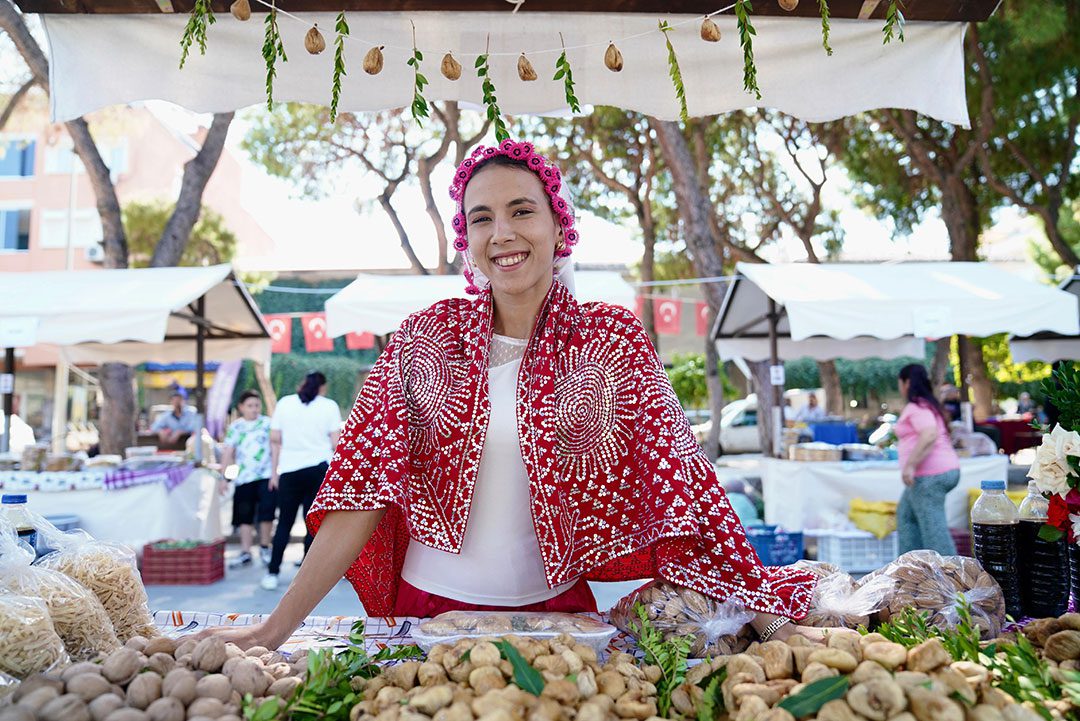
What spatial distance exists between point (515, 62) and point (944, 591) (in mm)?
1805

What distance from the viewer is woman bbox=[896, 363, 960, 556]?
20.7ft

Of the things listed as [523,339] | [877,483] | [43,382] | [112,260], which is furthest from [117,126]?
[43,382]

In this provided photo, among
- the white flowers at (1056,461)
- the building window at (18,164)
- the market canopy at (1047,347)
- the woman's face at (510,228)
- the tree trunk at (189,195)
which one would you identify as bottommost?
the white flowers at (1056,461)

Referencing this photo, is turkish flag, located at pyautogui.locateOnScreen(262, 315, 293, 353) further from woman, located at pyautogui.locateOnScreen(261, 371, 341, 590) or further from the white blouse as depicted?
the white blouse

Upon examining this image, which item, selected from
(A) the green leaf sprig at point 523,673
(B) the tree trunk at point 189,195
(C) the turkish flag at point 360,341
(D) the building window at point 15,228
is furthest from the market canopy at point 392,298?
(D) the building window at point 15,228

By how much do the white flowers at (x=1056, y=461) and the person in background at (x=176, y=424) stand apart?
36.6ft

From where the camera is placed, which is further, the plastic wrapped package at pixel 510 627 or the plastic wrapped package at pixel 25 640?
the plastic wrapped package at pixel 510 627

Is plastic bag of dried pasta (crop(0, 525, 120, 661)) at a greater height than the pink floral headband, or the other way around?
the pink floral headband

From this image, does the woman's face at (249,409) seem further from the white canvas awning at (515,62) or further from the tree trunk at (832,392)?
the tree trunk at (832,392)

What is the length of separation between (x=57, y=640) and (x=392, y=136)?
1302 centimetres

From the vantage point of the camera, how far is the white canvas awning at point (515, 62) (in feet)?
7.52

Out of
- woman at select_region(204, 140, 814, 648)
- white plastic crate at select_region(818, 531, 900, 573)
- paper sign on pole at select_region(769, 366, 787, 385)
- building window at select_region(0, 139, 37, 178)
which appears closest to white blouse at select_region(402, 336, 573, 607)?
woman at select_region(204, 140, 814, 648)

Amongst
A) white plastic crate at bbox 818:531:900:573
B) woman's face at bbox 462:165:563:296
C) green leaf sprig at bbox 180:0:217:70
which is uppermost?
green leaf sprig at bbox 180:0:217:70

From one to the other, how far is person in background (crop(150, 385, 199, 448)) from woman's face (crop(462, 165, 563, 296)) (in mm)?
10601
